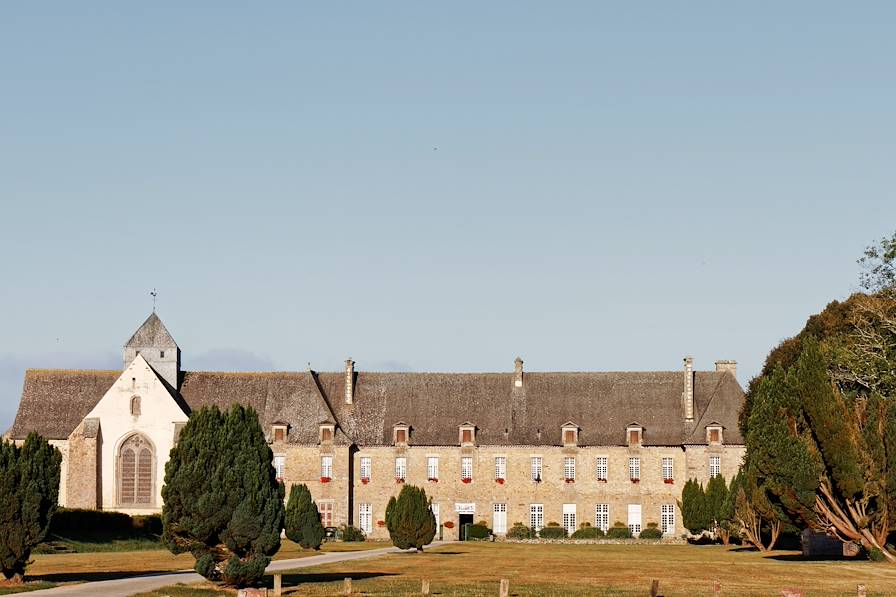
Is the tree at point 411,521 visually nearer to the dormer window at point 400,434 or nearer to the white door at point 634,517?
the dormer window at point 400,434

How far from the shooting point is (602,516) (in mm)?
72688

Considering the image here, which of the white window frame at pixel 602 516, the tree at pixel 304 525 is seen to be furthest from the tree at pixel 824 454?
the white window frame at pixel 602 516

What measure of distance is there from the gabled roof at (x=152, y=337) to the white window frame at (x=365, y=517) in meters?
14.7

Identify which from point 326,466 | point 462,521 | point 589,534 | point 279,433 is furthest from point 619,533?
point 279,433

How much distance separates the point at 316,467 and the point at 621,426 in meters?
16.8

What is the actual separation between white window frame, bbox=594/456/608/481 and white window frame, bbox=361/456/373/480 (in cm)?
1230

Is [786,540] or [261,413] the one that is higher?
[261,413]

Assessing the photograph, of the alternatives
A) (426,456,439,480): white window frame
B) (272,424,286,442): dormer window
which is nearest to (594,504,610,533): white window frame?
(426,456,439,480): white window frame

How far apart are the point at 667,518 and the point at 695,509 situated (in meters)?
4.04

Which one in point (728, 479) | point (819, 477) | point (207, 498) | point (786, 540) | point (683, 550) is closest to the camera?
point (207, 498)

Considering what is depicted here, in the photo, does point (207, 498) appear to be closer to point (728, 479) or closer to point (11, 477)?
point (11, 477)

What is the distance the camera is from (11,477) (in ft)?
109

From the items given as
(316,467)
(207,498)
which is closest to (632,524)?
(316,467)

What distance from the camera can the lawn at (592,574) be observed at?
3288 centimetres
